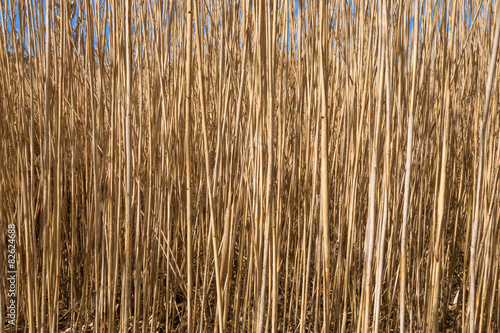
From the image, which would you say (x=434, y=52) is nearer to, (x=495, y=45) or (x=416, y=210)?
(x=495, y=45)

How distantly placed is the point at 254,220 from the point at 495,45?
21.3 inches

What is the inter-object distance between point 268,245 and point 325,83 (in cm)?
33

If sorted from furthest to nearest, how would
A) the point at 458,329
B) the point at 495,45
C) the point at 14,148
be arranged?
1. the point at 458,329
2. the point at 14,148
3. the point at 495,45

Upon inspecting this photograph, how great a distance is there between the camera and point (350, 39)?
893mm

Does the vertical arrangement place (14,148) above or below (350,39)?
below

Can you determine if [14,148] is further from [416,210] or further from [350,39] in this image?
[416,210]

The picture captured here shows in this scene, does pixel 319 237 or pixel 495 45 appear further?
pixel 319 237

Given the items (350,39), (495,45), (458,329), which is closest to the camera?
(495,45)

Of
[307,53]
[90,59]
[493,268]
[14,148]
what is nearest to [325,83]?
[307,53]

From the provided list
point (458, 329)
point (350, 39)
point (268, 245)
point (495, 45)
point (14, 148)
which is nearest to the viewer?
point (495, 45)

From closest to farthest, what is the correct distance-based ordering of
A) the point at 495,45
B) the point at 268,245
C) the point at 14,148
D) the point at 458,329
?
the point at 495,45
the point at 268,245
the point at 14,148
the point at 458,329

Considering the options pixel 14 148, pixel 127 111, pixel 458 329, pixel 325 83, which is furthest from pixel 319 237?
pixel 14 148

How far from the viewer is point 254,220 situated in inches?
33.1

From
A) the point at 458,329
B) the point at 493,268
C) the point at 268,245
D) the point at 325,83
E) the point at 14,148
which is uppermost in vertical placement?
the point at 325,83
